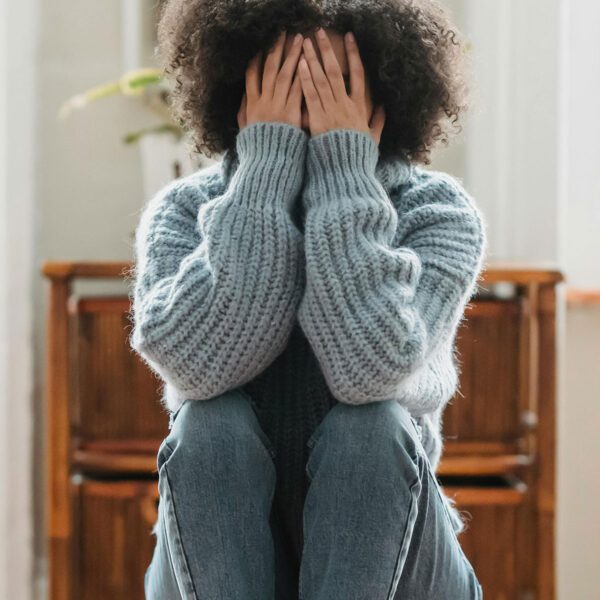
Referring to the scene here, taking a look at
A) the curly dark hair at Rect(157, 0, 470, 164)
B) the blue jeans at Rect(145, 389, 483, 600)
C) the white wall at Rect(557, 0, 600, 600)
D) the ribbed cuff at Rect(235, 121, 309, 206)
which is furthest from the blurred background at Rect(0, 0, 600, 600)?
the blue jeans at Rect(145, 389, 483, 600)

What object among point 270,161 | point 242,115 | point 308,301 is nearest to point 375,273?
point 308,301

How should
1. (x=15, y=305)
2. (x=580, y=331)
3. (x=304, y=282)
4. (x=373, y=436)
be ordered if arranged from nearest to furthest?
(x=373, y=436)
(x=304, y=282)
(x=15, y=305)
(x=580, y=331)

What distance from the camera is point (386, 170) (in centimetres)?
102

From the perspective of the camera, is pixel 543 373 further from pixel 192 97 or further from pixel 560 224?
pixel 192 97

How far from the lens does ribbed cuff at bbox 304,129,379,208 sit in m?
0.92

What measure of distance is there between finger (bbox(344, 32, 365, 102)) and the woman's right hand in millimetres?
56

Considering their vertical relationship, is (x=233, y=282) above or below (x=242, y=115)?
below

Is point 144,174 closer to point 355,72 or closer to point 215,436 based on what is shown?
point 355,72

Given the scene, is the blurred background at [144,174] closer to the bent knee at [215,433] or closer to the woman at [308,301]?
the woman at [308,301]

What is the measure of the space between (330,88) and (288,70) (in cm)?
5

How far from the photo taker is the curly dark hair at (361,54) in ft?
3.13

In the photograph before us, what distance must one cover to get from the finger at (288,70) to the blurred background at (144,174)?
1.76ft

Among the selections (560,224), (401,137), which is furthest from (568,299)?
(401,137)

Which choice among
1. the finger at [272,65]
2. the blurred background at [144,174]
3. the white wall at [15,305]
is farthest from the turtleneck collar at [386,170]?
the white wall at [15,305]
